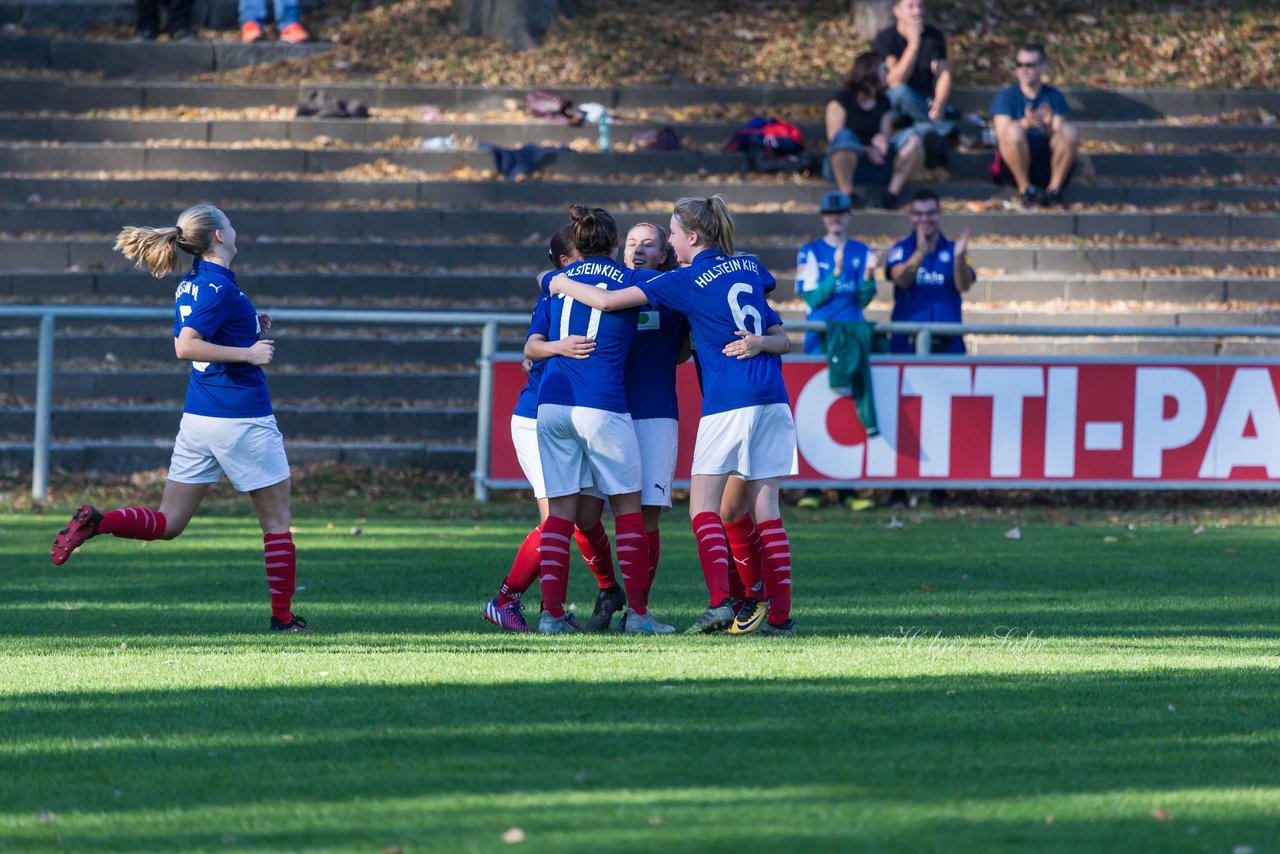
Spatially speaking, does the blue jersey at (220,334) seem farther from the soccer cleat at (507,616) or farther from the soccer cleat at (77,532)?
the soccer cleat at (507,616)

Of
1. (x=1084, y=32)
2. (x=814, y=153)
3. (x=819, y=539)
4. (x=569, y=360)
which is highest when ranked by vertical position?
(x=1084, y=32)

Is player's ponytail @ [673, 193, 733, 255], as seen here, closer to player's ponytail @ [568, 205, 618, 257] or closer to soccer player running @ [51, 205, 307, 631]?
player's ponytail @ [568, 205, 618, 257]

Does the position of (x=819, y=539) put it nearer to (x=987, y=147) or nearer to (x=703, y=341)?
(x=703, y=341)

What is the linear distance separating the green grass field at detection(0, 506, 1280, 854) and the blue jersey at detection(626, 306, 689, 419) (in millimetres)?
1068

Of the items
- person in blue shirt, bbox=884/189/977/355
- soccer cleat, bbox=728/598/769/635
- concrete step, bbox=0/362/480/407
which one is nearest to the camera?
soccer cleat, bbox=728/598/769/635

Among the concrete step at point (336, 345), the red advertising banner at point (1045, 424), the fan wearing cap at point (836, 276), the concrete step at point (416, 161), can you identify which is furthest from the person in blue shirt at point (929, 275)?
the concrete step at point (416, 161)

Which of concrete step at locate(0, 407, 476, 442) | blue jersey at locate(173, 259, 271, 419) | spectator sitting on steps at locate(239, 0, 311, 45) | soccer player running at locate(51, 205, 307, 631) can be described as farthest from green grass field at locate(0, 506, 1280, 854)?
spectator sitting on steps at locate(239, 0, 311, 45)

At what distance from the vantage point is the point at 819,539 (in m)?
12.4

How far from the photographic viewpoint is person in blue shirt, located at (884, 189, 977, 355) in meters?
14.3

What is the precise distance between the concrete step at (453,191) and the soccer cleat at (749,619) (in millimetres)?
10413

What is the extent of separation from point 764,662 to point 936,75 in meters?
13.1

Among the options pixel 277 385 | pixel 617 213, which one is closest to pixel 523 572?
pixel 277 385

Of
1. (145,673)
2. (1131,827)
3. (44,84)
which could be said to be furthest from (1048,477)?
(44,84)

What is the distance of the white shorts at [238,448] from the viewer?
783 centimetres
